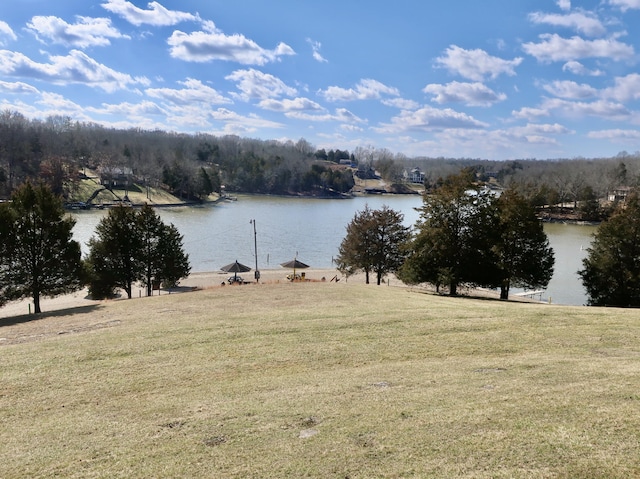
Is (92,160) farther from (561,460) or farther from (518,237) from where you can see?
(561,460)

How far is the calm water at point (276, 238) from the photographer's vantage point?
4709cm

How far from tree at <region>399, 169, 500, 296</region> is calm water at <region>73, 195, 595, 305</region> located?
12.9 metres

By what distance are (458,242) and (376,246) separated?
31.8 feet

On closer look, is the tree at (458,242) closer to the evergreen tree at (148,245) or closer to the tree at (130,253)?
the tree at (130,253)

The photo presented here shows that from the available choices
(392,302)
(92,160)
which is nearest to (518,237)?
(392,302)

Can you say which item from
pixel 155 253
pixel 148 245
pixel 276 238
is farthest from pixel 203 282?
pixel 276 238

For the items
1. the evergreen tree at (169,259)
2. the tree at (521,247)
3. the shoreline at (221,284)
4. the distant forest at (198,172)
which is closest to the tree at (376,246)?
the shoreline at (221,284)

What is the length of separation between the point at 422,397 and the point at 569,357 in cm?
485

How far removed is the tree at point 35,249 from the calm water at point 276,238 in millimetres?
22208

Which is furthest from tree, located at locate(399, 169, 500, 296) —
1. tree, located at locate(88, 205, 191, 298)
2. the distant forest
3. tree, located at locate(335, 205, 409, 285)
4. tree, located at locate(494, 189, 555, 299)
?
the distant forest

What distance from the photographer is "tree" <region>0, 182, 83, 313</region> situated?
2125cm

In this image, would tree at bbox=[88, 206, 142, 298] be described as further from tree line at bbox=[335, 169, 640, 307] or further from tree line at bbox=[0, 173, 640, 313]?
tree line at bbox=[335, 169, 640, 307]

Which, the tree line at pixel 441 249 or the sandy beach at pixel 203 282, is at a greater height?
the tree line at pixel 441 249

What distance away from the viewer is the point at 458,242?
2636cm
